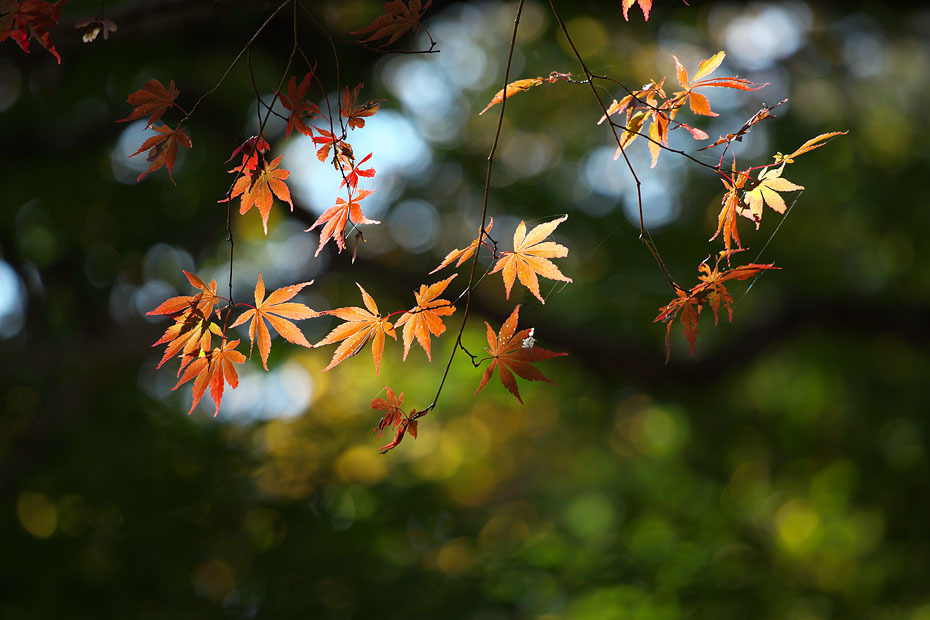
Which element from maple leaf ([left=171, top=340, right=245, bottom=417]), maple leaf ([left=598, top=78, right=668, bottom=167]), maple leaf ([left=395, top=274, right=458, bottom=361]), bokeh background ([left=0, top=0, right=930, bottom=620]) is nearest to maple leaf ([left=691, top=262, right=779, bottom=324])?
maple leaf ([left=598, top=78, right=668, bottom=167])

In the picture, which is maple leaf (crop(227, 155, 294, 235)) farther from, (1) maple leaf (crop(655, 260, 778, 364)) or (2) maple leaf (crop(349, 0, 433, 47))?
(1) maple leaf (crop(655, 260, 778, 364))

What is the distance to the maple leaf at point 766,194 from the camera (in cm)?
65

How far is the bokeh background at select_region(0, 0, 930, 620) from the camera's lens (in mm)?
2549

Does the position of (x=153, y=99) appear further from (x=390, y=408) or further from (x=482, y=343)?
(x=482, y=343)

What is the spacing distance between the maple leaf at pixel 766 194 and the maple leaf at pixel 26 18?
653 millimetres

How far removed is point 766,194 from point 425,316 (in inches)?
14.2

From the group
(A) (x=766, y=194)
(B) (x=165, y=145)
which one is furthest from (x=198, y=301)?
(A) (x=766, y=194)

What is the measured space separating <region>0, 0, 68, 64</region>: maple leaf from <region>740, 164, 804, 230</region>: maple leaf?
65cm

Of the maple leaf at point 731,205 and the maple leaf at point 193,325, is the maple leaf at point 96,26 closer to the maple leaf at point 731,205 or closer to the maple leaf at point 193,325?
the maple leaf at point 193,325

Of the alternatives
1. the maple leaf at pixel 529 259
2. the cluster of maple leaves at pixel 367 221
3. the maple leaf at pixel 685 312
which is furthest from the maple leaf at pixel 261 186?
the maple leaf at pixel 685 312

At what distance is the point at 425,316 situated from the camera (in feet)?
2.21

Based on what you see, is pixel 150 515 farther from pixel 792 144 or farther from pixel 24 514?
pixel 792 144

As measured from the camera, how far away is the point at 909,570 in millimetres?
2844

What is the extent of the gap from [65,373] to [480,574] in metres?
1.94
